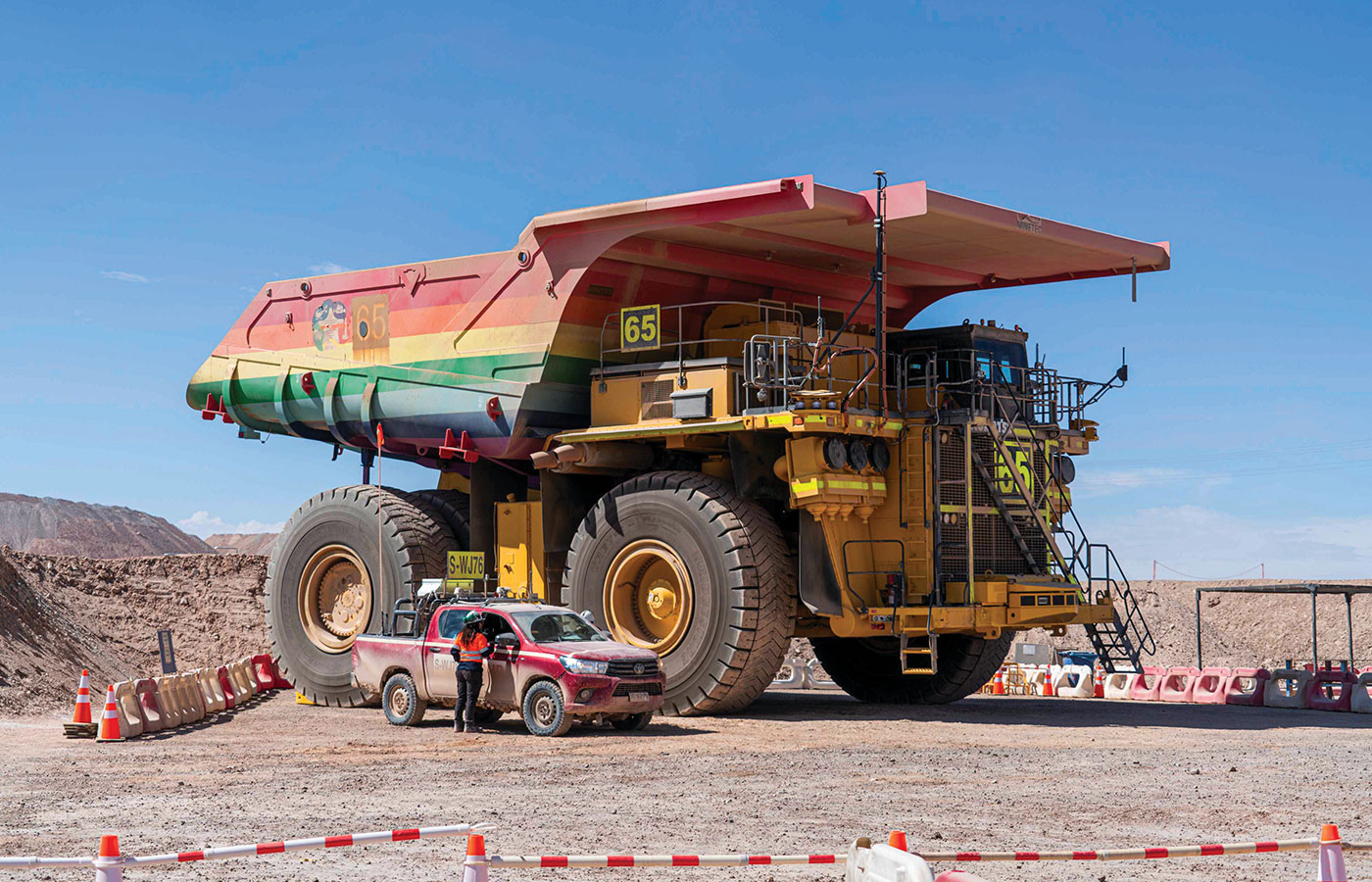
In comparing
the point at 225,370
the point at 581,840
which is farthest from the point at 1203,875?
the point at 225,370

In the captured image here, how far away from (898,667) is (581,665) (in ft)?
24.8

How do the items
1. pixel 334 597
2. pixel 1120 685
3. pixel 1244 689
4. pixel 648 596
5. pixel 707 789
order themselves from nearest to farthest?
pixel 707 789 → pixel 648 596 → pixel 334 597 → pixel 1244 689 → pixel 1120 685

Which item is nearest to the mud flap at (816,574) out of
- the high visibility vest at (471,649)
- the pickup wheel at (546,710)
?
the pickup wheel at (546,710)

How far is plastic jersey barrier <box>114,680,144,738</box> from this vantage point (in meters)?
19.2

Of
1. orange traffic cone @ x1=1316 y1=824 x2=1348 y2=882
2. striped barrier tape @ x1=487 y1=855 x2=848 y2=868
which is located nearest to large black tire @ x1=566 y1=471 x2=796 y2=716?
striped barrier tape @ x1=487 y1=855 x2=848 y2=868

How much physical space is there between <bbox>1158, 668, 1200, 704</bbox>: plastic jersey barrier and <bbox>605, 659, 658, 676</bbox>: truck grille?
11507mm

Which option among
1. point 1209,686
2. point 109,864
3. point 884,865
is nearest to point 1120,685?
point 1209,686

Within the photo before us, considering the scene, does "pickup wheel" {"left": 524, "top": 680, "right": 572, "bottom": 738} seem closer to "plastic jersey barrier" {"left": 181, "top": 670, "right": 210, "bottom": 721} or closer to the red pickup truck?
the red pickup truck

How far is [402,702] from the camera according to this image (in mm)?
20906

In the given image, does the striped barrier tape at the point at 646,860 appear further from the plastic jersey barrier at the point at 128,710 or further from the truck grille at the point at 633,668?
the plastic jersey barrier at the point at 128,710

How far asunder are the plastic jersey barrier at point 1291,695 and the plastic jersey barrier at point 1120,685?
9.05 ft

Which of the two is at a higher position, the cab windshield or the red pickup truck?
the cab windshield

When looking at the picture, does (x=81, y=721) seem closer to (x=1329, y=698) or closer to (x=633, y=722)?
(x=633, y=722)

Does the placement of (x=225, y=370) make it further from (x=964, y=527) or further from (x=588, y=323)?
(x=964, y=527)
